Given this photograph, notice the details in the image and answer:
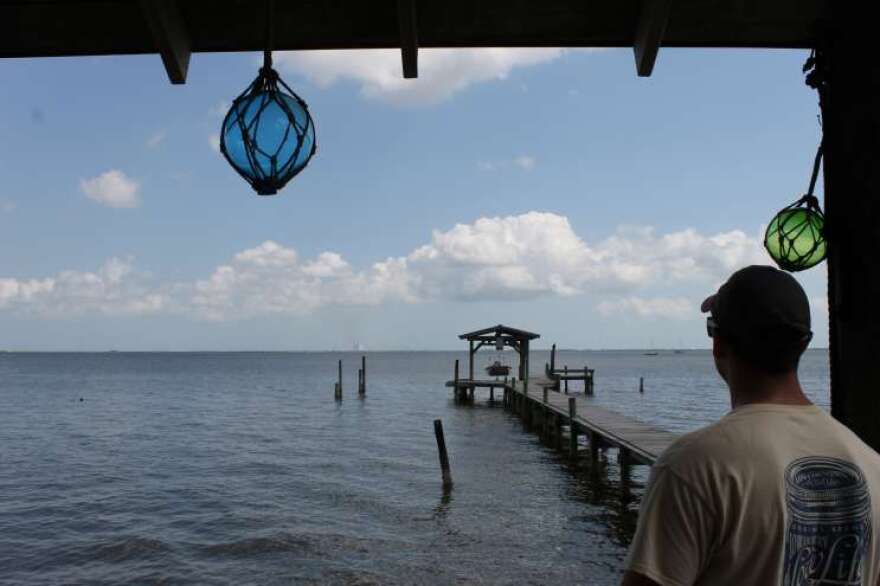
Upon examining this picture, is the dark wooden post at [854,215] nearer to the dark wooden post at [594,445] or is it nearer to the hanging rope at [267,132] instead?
the hanging rope at [267,132]

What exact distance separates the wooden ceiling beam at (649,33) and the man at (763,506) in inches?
100

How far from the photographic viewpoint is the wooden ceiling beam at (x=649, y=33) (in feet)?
11.8

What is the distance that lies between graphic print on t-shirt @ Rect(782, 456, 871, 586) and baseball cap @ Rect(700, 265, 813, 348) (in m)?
0.29

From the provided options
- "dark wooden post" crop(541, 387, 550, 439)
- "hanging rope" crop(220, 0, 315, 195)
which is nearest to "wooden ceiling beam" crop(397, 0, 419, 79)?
"hanging rope" crop(220, 0, 315, 195)

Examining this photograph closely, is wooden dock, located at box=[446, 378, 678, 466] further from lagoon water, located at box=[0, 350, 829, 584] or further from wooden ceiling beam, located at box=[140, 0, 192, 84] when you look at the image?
wooden ceiling beam, located at box=[140, 0, 192, 84]

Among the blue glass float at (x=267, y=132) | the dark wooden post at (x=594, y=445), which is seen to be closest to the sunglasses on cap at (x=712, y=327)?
the blue glass float at (x=267, y=132)

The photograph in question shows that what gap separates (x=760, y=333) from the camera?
1.69 metres

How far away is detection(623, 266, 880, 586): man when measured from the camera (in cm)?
153

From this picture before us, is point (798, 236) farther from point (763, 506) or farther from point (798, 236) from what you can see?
point (763, 506)

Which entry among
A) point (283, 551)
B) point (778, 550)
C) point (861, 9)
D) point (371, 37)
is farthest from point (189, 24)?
point (283, 551)

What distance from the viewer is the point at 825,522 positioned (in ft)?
5.16

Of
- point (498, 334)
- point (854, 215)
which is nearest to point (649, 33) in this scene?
point (854, 215)

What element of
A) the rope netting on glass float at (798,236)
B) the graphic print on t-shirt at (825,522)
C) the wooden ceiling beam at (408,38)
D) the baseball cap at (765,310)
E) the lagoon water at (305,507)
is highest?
the wooden ceiling beam at (408,38)

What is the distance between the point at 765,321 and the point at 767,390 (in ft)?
0.51
